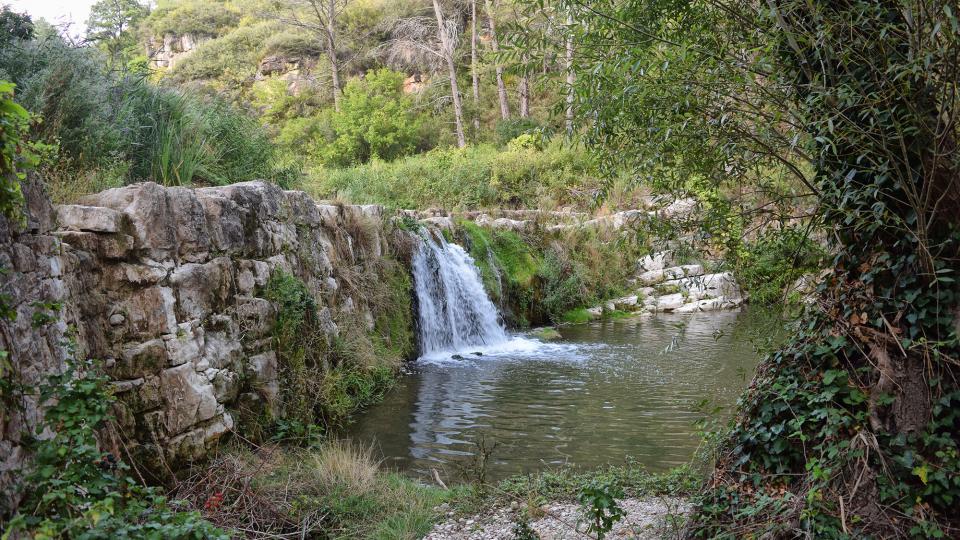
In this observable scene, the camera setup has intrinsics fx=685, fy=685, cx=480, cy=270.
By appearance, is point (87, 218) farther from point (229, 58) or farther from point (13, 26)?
point (229, 58)

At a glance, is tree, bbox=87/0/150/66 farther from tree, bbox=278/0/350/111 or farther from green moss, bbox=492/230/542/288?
green moss, bbox=492/230/542/288

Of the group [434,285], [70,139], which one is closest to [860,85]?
[70,139]

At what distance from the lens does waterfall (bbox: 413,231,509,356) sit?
12.0 metres

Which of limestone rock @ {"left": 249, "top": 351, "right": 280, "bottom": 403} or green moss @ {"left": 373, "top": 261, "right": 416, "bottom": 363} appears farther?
green moss @ {"left": 373, "top": 261, "right": 416, "bottom": 363}

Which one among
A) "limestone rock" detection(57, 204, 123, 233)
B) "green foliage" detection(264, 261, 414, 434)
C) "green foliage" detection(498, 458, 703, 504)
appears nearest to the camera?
"green foliage" detection(498, 458, 703, 504)

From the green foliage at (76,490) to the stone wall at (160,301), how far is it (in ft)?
1.52

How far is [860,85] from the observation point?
3314mm

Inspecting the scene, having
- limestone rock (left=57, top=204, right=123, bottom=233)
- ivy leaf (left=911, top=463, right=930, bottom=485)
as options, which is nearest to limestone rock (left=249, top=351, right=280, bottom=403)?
limestone rock (left=57, top=204, right=123, bottom=233)

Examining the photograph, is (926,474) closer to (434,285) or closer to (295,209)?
(295,209)

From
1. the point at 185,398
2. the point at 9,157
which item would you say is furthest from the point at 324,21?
the point at 9,157

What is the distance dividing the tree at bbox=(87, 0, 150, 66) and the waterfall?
554 cm

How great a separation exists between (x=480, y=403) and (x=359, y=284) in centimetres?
270

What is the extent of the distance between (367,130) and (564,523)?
22.1 metres

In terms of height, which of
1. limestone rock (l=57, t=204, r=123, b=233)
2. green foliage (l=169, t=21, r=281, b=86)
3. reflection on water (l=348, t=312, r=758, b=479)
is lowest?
reflection on water (l=348, t=312, r=758, b=479)
